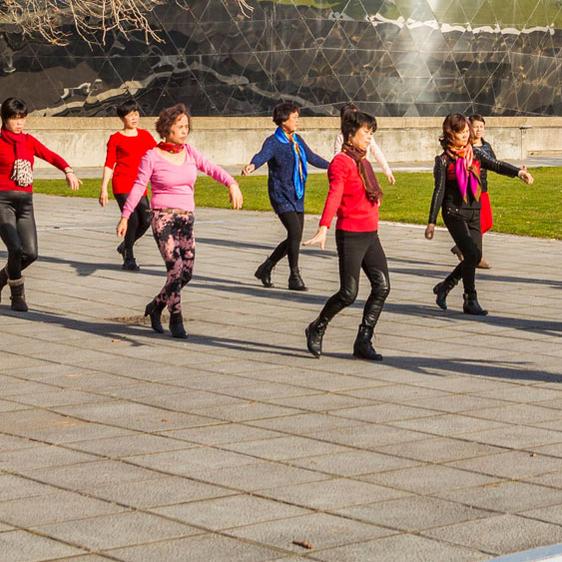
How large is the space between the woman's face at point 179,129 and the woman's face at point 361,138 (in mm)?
1313

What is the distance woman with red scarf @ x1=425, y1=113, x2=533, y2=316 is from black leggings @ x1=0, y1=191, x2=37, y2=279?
332 centimetres

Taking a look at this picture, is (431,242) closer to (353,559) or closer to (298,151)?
(298,151)

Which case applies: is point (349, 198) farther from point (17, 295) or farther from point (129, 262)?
point (129, 262)

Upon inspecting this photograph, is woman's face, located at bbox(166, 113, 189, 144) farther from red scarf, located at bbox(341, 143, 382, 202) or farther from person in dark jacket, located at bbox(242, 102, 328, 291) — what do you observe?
person in dark jacket, located at bbox(242, 102, 328, 291)

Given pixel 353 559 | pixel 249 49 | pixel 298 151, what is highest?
pixel 249 49

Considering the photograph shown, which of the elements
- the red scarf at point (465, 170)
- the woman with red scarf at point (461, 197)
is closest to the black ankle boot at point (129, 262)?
the woman with red scarf at point (461, 197)

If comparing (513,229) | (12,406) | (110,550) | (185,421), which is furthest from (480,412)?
(513,229)

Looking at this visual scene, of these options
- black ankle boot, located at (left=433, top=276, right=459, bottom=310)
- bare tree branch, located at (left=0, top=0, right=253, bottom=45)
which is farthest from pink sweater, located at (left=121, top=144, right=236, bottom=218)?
bare tree branch, located at (left=0, top=0, right=253, bottom=45)

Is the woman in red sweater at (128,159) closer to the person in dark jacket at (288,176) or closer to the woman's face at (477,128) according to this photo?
the person in dark jacket at (288,176)

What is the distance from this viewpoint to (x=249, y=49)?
42344 millimetres

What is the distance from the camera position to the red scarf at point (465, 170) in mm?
11539

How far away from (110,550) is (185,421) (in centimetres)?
237

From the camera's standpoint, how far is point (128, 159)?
14.4 m

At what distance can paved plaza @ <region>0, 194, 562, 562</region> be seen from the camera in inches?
211
